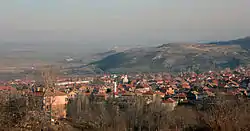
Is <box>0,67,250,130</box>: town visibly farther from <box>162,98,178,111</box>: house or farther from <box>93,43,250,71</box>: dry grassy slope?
<box>93,43,250,71</box>: dry grassy slope

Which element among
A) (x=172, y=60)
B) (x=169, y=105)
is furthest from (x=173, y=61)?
(x=169, y=105)

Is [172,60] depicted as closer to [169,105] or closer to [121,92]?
[121,92]

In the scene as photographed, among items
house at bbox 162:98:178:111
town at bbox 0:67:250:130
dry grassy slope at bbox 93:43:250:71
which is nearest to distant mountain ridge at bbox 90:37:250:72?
dry grassy slope at bbox 93:43:250:71

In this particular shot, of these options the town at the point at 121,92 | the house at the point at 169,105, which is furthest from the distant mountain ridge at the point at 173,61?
the house at the point at 169,105

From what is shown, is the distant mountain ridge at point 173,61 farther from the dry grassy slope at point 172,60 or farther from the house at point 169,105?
the house at point 169,105

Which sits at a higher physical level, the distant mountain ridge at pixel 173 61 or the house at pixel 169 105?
the distant mountain ridge at pixel 173 61

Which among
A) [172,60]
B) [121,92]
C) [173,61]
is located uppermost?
[172,60]

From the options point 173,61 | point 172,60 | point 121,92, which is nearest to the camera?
point 121,92

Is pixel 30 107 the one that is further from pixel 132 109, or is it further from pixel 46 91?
pixel 132 109

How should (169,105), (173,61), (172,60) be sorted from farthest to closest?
(172,60)
(173,61)
(169,105)

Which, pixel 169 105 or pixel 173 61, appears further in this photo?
pixel 173 61

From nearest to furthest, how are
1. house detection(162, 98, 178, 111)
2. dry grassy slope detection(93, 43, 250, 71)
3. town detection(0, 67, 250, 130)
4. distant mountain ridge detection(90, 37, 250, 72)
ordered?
town detection(0, 67, 250, 130) < house detection(162, 98, 178, 111) < distant mountain ridge detection(90, 37, 250, 72) < dry grassy slope detection(93, 43, 250, 71)
